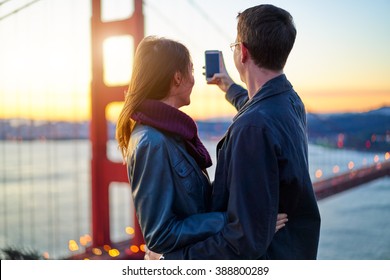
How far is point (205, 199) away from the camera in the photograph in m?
0.99

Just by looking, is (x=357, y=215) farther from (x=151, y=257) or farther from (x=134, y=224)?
(x=151, y=257)

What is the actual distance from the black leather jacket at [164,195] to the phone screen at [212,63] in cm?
42

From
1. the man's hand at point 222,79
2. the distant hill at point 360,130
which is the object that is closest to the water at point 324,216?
the distant hill at point 360,130

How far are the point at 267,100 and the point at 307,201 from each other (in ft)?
0.68

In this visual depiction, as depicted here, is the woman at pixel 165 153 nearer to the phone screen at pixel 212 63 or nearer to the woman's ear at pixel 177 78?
the woman's ear at pixel 177 78

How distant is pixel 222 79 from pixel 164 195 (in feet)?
1.74

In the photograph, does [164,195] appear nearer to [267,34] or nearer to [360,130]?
[267,34]

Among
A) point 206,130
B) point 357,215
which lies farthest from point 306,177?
point 357,215

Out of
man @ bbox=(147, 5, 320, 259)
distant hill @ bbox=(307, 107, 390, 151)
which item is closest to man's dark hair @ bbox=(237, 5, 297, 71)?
man @ bbox=(147, 5, 320, 259)

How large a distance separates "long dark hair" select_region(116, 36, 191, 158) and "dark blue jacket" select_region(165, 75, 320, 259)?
153 millimetres

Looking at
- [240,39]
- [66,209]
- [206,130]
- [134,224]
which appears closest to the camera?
[240,39]

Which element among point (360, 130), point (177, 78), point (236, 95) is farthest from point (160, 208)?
point (360, 130)

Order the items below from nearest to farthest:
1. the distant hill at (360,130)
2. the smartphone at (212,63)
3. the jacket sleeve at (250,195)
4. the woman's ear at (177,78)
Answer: the jacket sleeve at (250,195) < the woman's ear at (177,78) < the smartphone at (212,63) < the distant hill at (360,130)

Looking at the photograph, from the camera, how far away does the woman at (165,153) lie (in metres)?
0.91
